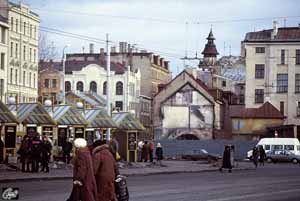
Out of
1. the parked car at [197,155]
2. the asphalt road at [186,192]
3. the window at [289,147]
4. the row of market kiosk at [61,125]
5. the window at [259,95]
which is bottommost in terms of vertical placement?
the parked car at [197,155]

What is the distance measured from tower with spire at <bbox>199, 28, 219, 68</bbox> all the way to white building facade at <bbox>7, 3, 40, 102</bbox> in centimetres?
4030

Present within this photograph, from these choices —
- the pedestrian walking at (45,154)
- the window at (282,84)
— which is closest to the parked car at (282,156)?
the window at (282,84)

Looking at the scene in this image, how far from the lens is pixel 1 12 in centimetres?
8838

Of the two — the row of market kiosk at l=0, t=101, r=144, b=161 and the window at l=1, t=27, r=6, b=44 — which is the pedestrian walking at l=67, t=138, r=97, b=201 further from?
the window at l=1, t=27, r=6, b=44

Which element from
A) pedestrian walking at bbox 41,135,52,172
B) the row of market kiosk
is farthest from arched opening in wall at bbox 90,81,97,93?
pedestrian walking at bbox 41,135,52,172

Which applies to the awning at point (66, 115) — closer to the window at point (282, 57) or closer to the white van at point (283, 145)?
the white van at point (283, 145)

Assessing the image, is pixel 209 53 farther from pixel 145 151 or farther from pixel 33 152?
pixel 33 152

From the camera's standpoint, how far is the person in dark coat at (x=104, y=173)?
1562cm

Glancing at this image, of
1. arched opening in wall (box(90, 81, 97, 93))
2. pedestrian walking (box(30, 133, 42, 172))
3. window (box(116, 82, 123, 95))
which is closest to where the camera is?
pedestrian walking (box(30, 133, 42, 172))

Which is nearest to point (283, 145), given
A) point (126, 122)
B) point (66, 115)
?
point (126, 122)

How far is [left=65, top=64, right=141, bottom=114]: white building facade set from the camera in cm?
12112

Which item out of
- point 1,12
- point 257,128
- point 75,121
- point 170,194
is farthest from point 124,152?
point 257,128

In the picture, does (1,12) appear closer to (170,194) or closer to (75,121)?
(75,121)

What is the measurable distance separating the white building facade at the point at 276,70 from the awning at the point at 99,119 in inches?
1974
